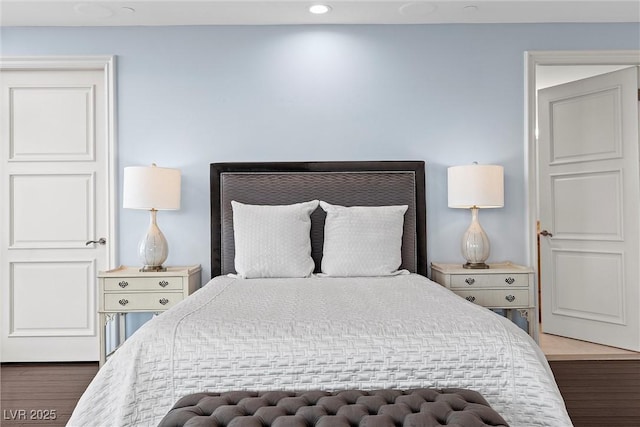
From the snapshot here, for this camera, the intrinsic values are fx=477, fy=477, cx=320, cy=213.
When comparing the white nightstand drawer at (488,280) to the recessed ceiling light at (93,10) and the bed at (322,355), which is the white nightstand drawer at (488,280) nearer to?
the bed at (322,355)

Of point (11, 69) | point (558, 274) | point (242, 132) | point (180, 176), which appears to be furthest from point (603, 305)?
point (11, 69)

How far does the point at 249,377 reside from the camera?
4.99 ft

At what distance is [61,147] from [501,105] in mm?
3259

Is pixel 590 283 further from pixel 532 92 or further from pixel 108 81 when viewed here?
pixel 108 81

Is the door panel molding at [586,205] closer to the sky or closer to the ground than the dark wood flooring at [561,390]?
closer to the sky

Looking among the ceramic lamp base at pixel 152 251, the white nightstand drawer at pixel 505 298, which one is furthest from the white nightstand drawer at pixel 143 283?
the white nightstand drawer at pixel 505 298

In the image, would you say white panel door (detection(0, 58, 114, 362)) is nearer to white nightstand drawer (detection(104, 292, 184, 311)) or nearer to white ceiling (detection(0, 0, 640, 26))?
white ceiling (detection(0, 0, 640, 26))

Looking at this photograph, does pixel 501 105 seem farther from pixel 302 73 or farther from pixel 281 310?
pixel 281 310

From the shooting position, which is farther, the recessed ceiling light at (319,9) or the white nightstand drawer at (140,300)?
the recessed ceiling light at (319,9)

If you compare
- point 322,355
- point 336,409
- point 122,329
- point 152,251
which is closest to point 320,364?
point 322,355

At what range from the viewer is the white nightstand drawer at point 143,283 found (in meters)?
3.00

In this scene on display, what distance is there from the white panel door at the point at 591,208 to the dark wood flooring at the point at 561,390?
473mm

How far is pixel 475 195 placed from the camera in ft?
10.3

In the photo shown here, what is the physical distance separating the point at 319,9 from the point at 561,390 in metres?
2.87
